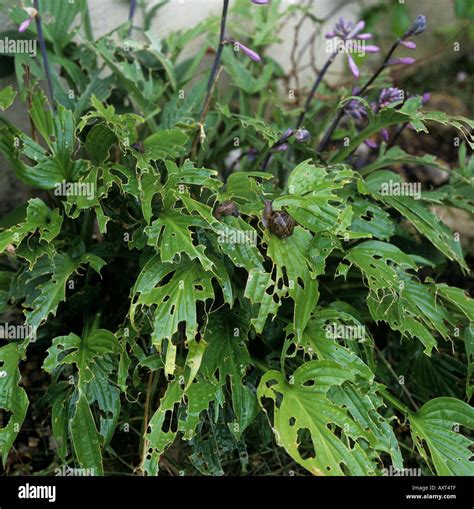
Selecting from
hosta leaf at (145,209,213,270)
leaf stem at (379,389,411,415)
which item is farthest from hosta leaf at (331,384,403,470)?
hosta leaf at (145,209,213,270)

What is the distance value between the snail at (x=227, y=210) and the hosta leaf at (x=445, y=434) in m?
0.72

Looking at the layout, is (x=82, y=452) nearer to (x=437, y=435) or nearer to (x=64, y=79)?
(x=437, y=435)

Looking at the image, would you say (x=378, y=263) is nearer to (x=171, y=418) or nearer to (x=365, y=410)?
(x=365, y=410)

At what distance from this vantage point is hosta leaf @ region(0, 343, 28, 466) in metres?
1.81

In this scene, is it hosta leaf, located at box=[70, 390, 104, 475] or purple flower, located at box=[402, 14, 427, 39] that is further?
purple flower, located at box=[402, 14, 427, 39]

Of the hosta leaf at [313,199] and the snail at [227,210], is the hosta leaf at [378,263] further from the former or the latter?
the snail at [227,210]

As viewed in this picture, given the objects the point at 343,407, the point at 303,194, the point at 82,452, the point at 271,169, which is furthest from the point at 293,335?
the point at 271,169

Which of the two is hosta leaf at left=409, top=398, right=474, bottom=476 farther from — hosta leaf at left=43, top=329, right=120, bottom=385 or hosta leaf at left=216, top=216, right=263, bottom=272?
hosta leaf at left=43, top=329, right=120, bottom=385

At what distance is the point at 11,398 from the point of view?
1.85 m

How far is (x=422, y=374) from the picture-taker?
2.17 meters

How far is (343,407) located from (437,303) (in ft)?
1.56

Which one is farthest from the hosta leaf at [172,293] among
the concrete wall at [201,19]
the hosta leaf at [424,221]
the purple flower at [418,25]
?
the concrete wall at [201,19]

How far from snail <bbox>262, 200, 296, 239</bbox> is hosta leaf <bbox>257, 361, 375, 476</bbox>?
1.13ft

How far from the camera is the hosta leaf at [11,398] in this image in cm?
181
